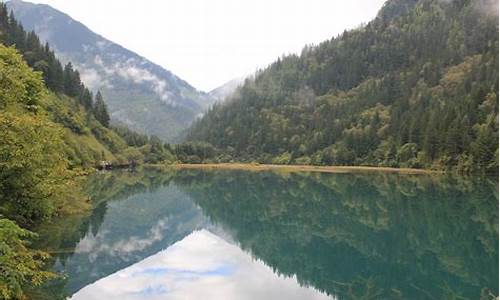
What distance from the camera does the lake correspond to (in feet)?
97.8

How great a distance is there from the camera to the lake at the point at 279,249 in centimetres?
2980

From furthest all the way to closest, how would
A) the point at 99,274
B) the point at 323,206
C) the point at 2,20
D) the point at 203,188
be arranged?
the point at 2,20 < the point at 203,188 < the point at 323,206 < the point at 99,274

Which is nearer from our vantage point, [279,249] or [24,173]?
[24,173]

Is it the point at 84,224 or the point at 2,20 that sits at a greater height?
the point at 2,20

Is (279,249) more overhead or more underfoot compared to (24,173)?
more underfoot

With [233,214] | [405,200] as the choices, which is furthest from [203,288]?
[405,200]

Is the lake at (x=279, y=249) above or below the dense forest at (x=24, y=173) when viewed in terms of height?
below

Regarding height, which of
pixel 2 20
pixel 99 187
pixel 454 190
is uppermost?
pixel 2 20

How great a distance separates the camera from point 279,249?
4406 centimetres

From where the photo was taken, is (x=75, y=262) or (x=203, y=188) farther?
(x=203, y=188)

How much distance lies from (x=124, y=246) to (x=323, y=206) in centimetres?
3394

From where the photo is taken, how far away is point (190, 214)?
68.1 m

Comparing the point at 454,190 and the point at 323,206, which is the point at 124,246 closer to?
the point at 323,206

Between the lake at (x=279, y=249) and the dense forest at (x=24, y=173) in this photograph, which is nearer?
the dense forest at (x=24, y=173)
